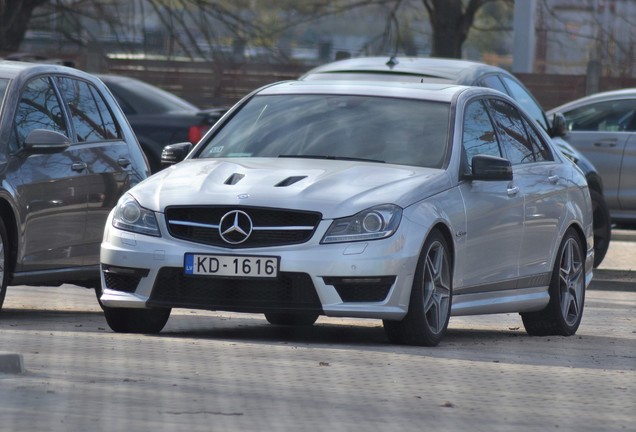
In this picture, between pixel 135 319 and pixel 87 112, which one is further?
pixel 87 112

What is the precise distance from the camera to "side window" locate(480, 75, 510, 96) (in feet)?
47.1

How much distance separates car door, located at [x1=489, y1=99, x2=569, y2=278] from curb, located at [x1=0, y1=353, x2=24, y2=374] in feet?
13.0

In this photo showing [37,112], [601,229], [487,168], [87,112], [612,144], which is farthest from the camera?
[612,144]

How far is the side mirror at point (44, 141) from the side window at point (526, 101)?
542 cm

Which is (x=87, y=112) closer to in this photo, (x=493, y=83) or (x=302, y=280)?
(x=302, y=280)

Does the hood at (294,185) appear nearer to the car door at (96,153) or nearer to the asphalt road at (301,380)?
the asphalt road at (301,380)

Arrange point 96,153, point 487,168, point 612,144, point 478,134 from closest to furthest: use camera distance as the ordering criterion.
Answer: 1. point 487,168
2. point 478,134
3. point 96,153
4. point 612,144

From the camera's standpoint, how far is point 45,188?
10.6m

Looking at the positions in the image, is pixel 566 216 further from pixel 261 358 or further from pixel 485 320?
pixel 261 358

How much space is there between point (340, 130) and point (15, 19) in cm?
2383

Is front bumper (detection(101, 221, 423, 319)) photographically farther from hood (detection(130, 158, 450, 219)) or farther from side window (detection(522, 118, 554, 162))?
side window (detection(522, 118, 554, 162))

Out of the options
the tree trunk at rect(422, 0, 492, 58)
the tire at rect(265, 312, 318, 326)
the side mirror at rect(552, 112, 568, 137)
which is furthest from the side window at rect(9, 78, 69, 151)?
the tree trunk at rect(422, 0, 492, 58)

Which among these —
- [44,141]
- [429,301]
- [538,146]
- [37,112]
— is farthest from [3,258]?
[538,146]

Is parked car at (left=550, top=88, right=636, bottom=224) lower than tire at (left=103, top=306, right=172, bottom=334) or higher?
lower
